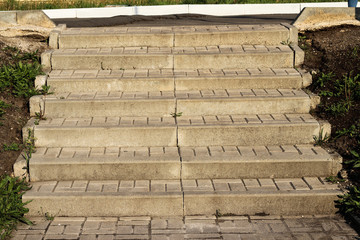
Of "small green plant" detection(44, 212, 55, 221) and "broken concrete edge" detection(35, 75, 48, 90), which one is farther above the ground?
"broken concrete edge" detection(35, 75, 48, 90)

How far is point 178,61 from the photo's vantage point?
7.17 metres

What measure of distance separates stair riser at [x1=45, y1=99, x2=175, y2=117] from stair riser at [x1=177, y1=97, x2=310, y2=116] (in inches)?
9.4

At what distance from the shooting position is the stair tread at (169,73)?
6.88 meters

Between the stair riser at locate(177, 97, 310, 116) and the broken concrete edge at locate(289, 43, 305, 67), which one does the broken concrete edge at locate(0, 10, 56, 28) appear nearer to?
the stair riser at locate(177, 97, 310, 116)

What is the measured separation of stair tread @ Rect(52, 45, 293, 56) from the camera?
23.9 feet

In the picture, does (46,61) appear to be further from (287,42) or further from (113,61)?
(287,42)

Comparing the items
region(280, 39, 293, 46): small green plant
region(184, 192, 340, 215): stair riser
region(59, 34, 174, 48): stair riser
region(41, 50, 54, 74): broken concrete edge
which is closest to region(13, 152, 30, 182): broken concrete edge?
region(184, 192, 340, 215): stair riser

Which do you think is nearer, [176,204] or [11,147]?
[176,204]

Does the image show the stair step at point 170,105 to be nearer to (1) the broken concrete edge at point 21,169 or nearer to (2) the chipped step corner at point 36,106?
(2) the chipped step corner at point 36,106

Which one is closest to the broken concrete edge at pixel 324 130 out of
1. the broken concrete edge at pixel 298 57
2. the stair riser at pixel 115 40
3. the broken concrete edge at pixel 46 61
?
the broken concrete edge at pixel 298 57

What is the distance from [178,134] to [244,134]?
82 centimetres

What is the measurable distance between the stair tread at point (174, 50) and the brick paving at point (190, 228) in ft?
9.61

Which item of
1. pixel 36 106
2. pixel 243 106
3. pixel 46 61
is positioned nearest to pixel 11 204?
pixel 36 106

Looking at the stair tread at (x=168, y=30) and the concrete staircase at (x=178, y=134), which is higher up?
the stair tread at (x=168, y=30)
